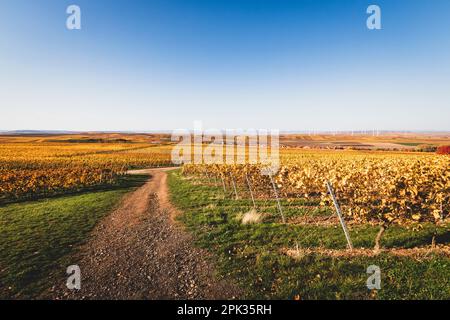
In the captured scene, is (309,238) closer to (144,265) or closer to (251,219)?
(251,219)

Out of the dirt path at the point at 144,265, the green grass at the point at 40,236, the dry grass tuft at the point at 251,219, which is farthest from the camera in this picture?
the dry grass tuft at the point at 251,219

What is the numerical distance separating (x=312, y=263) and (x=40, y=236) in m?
10.9

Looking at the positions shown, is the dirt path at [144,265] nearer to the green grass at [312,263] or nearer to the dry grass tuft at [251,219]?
the green grass at [312,263]

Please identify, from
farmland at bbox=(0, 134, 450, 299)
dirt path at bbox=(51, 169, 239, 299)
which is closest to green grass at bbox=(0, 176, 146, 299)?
farmland at bbox=(0, 134, 450, 299)

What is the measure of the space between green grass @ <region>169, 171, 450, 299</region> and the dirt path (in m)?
0.70

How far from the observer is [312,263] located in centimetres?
724

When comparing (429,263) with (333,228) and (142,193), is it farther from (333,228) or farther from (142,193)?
(142,193)

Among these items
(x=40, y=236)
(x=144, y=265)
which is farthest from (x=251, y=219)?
(x=40, y=236)

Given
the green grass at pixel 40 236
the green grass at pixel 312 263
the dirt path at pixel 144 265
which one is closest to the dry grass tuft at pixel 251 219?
the green grass at pixel 312 263

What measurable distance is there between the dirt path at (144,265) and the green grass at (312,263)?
2.29 feet

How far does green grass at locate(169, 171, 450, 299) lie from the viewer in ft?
19.2

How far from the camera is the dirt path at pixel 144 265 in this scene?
6.18 metres

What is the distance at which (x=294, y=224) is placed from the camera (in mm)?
11000
